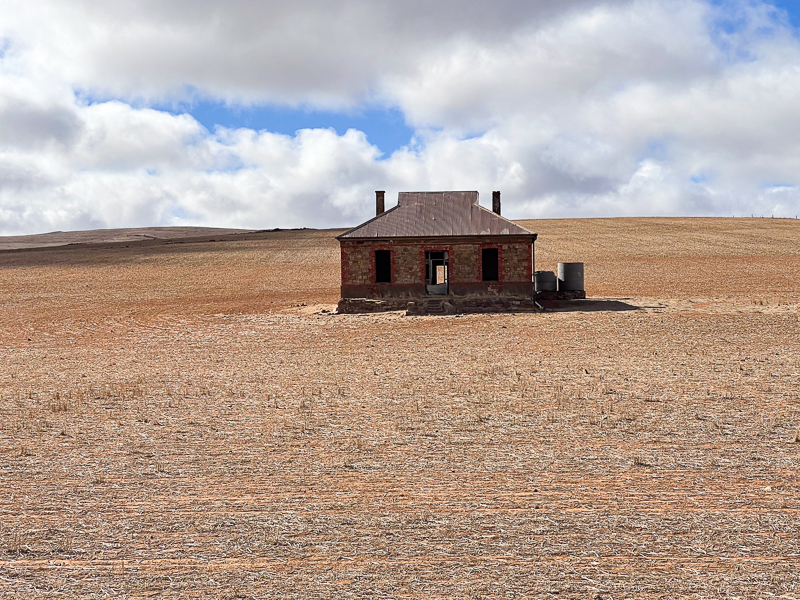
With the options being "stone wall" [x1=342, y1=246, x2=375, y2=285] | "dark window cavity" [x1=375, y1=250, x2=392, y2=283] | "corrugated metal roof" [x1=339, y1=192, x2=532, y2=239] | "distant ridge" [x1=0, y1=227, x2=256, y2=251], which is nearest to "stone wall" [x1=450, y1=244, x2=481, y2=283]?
"corrugated metal roof" [x1=339, y1=192, x2=532, y2=239]

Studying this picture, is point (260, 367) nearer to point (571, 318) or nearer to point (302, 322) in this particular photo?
point (302, 322)

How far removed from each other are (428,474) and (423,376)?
6.68m

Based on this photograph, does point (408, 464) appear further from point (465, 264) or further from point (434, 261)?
point (434, 261)

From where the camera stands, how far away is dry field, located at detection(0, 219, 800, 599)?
5984 mm

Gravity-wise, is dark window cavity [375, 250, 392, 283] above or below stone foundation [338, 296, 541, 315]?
above

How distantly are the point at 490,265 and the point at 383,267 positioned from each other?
480 centimetres

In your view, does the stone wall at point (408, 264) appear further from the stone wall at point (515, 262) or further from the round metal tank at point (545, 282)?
the round metal tank at point (545, 282)

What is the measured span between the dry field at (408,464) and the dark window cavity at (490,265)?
7558 mm

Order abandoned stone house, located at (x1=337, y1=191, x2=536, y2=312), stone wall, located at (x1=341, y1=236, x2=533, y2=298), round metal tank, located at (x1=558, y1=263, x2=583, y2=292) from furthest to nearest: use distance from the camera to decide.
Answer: round metal tank, located at (x1=558, y1=263, x2=583, y2=292)
stone wall, located at (x1=341, y1=236, x2=533, y2=298)
abandoned stone house, located at (x1=337, y1=191, x2=536, y2=312)

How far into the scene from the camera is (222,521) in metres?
7.12

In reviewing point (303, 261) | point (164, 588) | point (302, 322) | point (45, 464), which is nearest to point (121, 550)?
point (164, 588)

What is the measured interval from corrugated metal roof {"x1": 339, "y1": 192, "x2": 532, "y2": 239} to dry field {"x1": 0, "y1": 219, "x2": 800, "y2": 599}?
7.92m

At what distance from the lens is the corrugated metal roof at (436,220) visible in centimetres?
3023

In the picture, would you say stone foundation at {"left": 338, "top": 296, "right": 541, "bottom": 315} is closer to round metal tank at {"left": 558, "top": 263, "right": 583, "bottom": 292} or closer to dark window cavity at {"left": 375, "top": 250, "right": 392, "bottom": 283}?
dark window cavity at {"left": 375, "top": 250, "right": 392, "bottom": 283}
